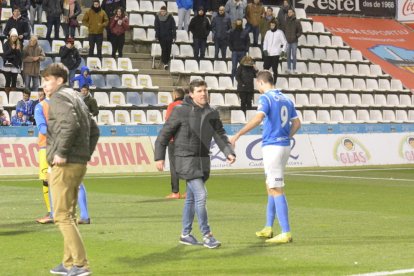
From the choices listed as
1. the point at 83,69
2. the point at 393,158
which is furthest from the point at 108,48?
the point at 393,158

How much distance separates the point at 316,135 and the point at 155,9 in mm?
10158

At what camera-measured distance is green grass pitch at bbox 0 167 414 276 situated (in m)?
10.7

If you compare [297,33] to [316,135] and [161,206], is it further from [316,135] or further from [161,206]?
[161,206]

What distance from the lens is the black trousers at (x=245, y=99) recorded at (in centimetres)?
3375

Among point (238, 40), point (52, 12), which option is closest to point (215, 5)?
point (238, 40)

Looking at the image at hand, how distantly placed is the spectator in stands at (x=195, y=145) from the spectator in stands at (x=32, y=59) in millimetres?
18425

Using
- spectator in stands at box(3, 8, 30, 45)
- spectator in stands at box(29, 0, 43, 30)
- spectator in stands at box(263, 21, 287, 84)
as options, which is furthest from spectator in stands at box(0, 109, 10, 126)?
spectator in stands at box(263, 21, 287, 84)

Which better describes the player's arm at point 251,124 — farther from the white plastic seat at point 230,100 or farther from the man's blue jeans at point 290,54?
the man's blue jeans at point 290,54

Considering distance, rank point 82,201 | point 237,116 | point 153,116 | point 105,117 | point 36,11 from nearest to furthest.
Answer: point 82,201
point 105,117
point 153,116
point 237,116
point 36,11

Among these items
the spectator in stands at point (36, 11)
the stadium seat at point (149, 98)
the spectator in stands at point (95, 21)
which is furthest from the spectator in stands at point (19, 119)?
the spectator in stands at point (36, 11)

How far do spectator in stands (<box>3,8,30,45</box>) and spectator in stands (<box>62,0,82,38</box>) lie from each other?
263cm

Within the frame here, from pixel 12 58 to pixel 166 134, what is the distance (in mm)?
18542

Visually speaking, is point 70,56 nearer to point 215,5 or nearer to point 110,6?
point 110,6

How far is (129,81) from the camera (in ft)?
110
